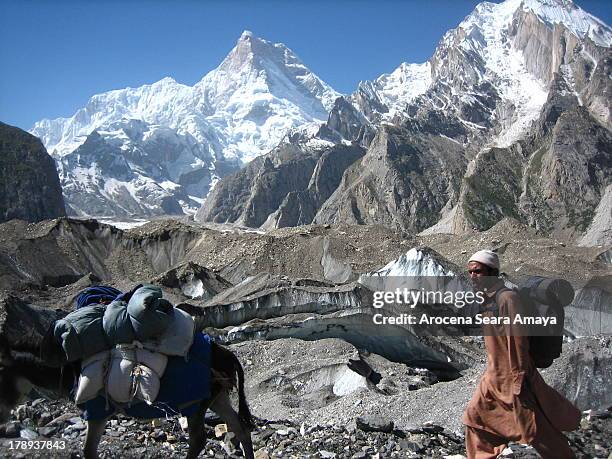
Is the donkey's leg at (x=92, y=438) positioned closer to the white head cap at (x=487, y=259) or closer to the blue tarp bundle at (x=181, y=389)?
the blue tarp bundle at (x=181, y=389)

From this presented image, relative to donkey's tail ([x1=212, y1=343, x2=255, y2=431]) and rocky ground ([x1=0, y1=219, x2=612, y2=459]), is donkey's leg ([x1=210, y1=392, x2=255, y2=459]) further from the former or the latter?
rocky ground ([x1=0, y1=219, x2=612, y2=459])

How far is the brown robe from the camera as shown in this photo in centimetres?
466

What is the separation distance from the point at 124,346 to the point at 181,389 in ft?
2.08

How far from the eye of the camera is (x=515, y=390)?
4.64 m

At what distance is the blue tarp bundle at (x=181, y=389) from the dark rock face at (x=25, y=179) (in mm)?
119475

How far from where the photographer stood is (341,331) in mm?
14227

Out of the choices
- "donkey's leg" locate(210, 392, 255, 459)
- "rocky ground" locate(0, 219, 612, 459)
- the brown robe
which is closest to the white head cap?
the brown robe

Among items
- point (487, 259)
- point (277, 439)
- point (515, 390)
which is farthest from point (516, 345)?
point (277, 439)

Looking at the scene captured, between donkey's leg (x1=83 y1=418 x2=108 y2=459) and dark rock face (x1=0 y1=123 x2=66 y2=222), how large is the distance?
120 meters

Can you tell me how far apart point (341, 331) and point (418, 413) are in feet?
18.6

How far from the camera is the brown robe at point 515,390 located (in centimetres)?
466

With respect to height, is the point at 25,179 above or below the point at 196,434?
above

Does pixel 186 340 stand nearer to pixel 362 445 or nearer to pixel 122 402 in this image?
pixel 122 402

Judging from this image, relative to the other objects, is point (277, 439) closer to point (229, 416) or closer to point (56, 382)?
point (229, 416)
